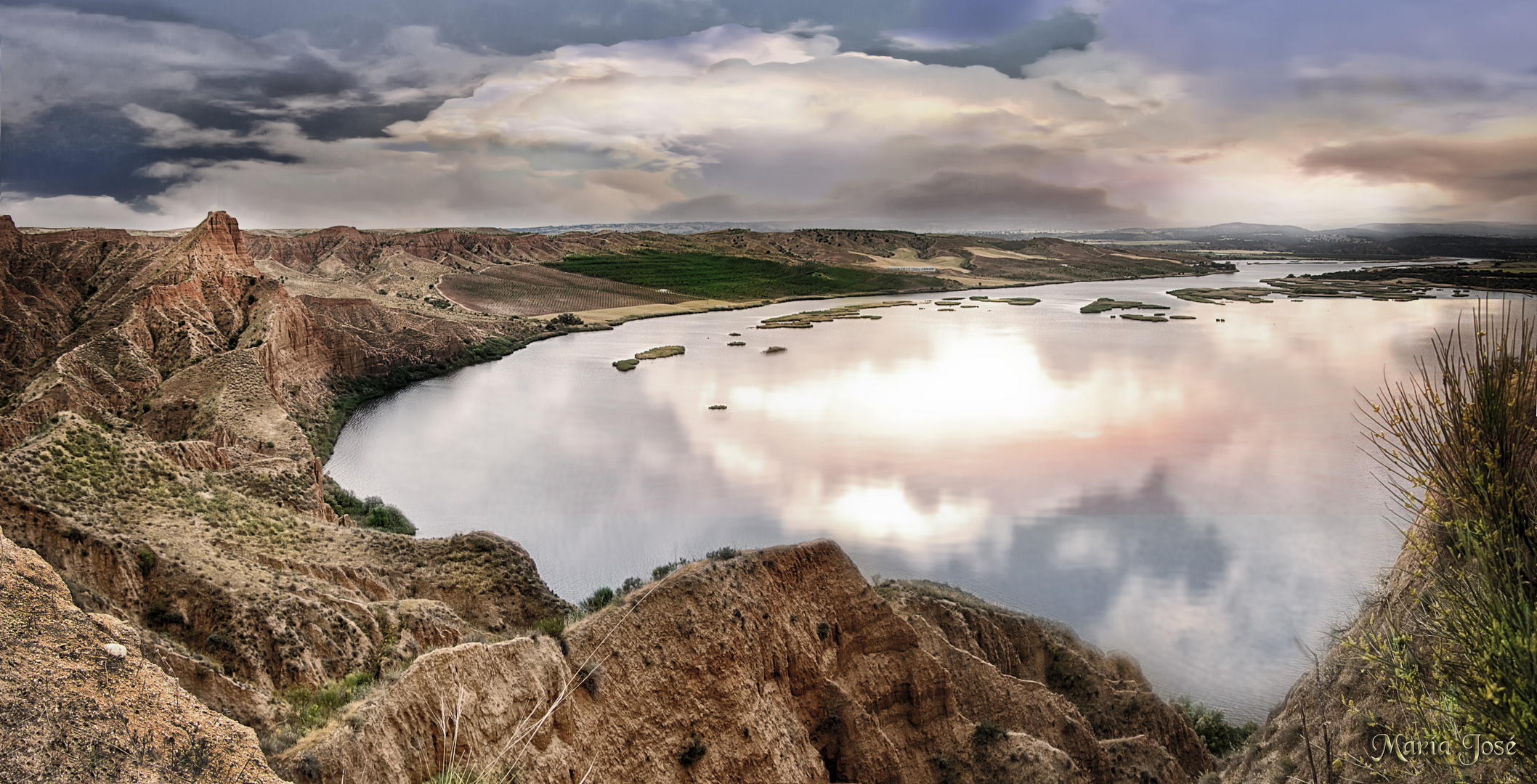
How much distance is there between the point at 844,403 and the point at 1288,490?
23237 millimetres

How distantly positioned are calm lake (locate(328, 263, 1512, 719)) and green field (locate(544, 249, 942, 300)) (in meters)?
45.3

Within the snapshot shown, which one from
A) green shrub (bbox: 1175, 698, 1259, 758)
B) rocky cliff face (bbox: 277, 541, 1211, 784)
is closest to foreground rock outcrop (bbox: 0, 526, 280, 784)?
rocky cliff face (bbox: 277, 541, 1211, 784)

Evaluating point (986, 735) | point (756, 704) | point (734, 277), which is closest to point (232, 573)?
point (756, 704)

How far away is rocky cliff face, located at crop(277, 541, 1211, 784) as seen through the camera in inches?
378

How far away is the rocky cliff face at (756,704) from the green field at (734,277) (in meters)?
96.6

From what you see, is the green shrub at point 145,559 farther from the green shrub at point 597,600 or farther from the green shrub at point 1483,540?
the green shrub at point 1483,540

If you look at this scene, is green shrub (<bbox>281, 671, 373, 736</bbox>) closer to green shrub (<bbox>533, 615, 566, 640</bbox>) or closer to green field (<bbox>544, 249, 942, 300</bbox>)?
green shrub (<bbox>533, 615, 566, 640</bbox>)

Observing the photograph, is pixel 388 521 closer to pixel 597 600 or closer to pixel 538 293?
pixel 597 600

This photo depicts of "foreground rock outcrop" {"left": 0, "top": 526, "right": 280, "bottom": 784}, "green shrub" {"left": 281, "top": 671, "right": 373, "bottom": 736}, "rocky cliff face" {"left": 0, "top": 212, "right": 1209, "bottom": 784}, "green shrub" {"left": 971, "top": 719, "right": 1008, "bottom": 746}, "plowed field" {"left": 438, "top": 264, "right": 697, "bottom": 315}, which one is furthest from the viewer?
"plowed field" {"left": 438, "top": 264, "right": 697, "bottom": 315}

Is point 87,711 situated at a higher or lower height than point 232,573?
higher

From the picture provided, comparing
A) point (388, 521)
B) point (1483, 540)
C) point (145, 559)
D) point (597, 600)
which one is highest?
point (1483, 540)

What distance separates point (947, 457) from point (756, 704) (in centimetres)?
2695

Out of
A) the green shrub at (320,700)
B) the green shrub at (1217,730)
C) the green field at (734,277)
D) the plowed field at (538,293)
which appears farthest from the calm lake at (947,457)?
the green field at (734,277)

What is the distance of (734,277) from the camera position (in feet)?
404
